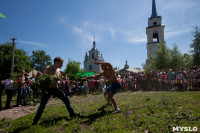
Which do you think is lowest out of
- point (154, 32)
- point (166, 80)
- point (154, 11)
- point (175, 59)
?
point (166, 80)

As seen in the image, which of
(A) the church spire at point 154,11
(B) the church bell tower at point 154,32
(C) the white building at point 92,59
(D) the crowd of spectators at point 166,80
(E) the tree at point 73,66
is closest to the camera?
(D) the crowd of spectators at point 166,80

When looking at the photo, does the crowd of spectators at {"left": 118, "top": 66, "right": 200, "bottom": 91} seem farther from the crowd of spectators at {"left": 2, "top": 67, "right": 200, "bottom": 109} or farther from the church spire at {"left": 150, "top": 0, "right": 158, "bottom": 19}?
the church spire at {"left": 150, "top": 0, "right": 158, "bottom": 19}

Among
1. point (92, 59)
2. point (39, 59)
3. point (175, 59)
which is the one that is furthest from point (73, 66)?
point (175, 59)

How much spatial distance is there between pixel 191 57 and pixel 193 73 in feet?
63.6

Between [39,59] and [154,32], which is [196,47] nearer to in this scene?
[154,32]

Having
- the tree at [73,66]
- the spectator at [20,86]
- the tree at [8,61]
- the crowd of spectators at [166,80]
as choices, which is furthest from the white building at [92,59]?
the spectator at [20,86]

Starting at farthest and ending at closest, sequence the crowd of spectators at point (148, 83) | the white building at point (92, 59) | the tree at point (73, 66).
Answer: the white building at point (92, 59)
the tree at point (73, 66)
the crowd of spectators at point (148, 83)

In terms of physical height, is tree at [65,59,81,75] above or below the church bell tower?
below

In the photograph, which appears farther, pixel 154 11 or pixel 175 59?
pixel 154 11

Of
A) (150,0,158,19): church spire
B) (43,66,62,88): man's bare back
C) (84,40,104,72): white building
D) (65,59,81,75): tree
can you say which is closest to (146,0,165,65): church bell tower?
(150,0,158,19): church spire

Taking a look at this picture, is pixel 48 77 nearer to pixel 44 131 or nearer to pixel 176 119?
pixel 44 131

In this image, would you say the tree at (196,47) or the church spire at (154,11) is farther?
the church spire at (154,11)

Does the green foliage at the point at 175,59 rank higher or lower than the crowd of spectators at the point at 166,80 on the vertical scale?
higher

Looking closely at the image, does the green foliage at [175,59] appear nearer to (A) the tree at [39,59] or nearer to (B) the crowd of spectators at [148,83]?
(B) the crowd of spectators at [148,83]
